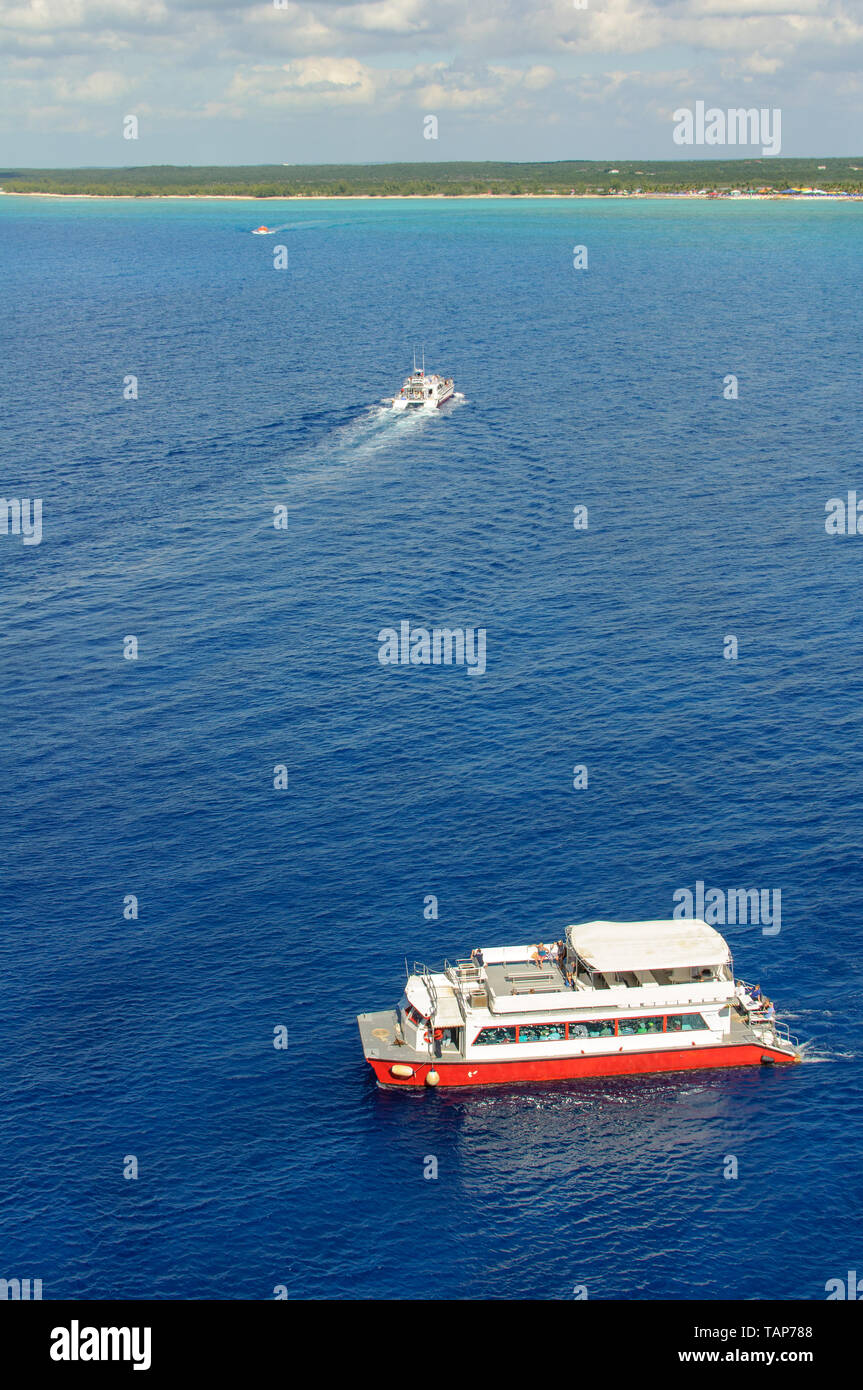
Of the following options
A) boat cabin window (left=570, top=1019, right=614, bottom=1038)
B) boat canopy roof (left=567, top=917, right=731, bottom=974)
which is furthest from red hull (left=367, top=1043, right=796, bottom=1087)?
boat canopy roof (left=567, top=917, right=731, bottom=974)

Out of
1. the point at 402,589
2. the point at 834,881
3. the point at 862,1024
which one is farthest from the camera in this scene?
the point at 402,589

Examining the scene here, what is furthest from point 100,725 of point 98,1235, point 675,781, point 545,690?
point 98,1235

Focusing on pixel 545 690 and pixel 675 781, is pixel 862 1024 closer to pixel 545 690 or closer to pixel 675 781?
pixel 675 781

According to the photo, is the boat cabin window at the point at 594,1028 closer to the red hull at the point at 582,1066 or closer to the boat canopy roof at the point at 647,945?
the red hull at the point at 582,1066

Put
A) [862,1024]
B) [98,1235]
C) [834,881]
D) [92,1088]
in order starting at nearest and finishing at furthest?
[98,1235]
[92,1088]
[862,1024]
[834,881]

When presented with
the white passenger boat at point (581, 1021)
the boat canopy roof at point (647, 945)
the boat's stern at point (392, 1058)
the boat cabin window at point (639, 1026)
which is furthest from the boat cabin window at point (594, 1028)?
the boat's stern at point (392, 1058)

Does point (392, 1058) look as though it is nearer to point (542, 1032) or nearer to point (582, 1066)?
point (542, 1032)

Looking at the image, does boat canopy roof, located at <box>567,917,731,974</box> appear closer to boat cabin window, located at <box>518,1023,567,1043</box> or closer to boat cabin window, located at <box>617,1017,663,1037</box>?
boat cabin window, located at <box>617,1017,663,1037</box>
